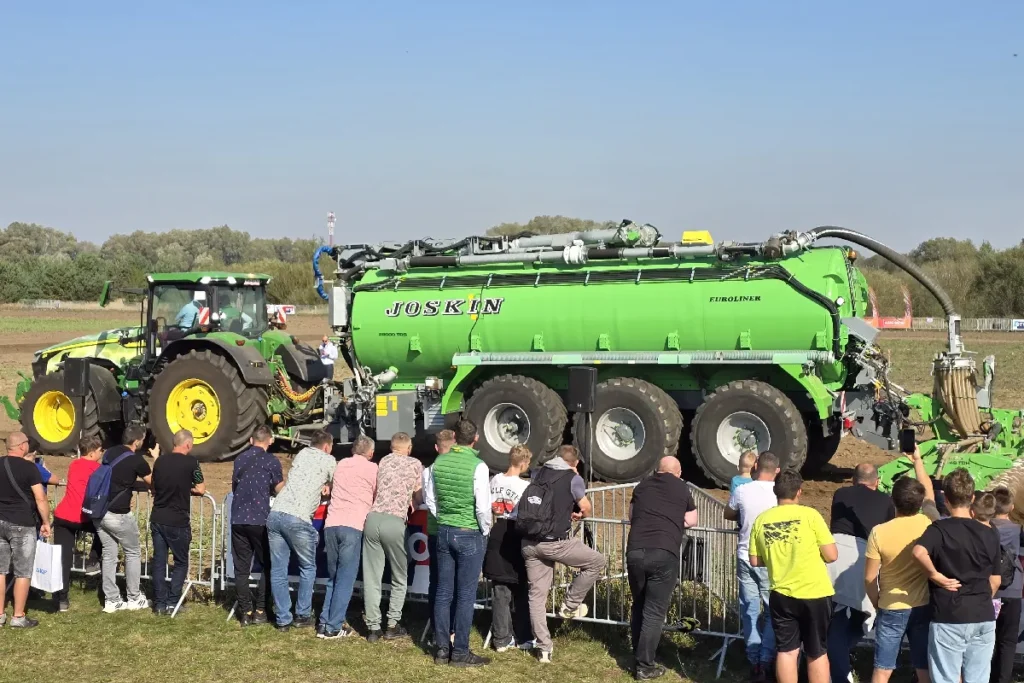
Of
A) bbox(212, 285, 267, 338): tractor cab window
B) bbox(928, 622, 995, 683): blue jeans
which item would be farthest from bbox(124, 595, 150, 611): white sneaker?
bbox(212, 285, 267, 338): tractor cab window

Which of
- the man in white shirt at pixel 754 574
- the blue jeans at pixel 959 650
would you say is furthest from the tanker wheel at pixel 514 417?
the blue jeans at pixel 959 650

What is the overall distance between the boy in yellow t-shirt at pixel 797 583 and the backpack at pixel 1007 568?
0.96m

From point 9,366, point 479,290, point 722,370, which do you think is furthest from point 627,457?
point 9,366

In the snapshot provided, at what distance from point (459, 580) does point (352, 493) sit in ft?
3.71

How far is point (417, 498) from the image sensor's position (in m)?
8.64

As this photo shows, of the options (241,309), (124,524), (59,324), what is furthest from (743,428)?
(59,324)

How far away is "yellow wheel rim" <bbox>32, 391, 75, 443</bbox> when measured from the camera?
54.4ft

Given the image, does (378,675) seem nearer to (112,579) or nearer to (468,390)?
(112,579)

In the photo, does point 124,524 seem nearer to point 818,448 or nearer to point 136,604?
point 136,604

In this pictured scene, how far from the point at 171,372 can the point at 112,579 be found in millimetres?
6768

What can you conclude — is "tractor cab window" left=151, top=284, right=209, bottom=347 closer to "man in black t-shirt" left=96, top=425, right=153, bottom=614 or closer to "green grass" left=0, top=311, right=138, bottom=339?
"man in black t-shirt" left=96, top=425, right=153, bottom=614

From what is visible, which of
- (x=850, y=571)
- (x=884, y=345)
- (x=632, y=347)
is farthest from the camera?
(x=884, y=345)

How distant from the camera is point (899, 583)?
6.72 metres

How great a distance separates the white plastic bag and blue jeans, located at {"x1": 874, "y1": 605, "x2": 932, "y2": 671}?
632 cm
